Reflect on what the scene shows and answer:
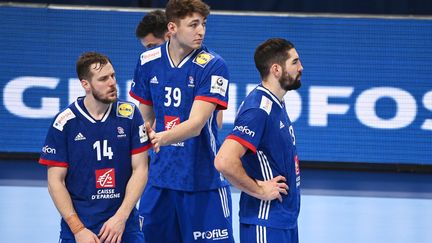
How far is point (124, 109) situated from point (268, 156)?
3.33ft

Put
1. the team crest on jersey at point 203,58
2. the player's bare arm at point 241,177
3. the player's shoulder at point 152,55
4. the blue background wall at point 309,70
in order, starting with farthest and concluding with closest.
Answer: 1. the blue background wall at point 309,70
2. the player's shoulder at point 152,55
3. the team crest on jersey at point 203,58
4. the player's bare arm at point 241,177

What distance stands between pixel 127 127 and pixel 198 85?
72cm

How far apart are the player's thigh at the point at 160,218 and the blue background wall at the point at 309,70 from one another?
542 cm

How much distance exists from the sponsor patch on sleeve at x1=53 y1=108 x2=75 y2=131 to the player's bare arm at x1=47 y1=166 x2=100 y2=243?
0.87ft

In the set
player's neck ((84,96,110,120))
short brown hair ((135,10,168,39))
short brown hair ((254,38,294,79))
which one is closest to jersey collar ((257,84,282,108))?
short brown hair ((254,38,294,79))

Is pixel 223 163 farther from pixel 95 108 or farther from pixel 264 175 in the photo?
pixel 95 108

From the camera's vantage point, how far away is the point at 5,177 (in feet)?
38.0

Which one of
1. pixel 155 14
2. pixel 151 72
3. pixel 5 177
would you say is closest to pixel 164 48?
pixel 151 72

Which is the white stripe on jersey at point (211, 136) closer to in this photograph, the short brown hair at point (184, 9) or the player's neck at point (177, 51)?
the player's neck at point (177, 51)

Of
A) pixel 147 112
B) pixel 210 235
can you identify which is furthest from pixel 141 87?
pixel 210 235

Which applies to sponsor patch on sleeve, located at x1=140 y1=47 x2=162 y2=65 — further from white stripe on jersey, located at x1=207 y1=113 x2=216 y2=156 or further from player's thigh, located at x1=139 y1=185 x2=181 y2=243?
player's thigh, located at x1=139 y1=185 x2=181 y2=243

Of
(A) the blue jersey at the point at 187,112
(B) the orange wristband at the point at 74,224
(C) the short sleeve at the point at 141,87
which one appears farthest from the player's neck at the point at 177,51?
(B) the orange wristband at the point at 74,224

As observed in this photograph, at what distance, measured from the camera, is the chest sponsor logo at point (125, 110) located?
597 cm

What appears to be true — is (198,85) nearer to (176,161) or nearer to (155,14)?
(176,161)
